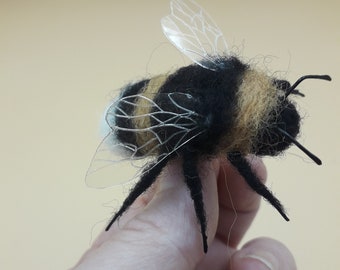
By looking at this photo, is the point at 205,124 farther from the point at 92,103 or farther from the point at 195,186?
the point at 92,103

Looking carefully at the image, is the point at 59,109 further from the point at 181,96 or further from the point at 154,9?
the point at 181,96

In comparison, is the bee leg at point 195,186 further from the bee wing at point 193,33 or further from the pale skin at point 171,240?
the bee wing at point 193,33

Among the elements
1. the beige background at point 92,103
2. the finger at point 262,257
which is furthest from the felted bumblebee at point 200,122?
the beige background at point 92,103

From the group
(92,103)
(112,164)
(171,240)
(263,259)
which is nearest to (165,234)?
(171,240)

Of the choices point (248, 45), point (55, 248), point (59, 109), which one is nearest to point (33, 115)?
point (59, 109)

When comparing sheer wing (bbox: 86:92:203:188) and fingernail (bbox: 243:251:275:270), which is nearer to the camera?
sheer wing (bbox: 86:92:203:188)

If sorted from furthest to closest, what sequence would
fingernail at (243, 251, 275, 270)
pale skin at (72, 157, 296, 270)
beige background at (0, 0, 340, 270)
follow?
beige background at (0, 0, 340, 270), fingernail at (243, 251, 275, 270), pale skin at (72, 157, 296, 270)

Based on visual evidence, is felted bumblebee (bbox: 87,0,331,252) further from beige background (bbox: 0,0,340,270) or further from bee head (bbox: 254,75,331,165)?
beige background (bbox: 0,0,340,270)

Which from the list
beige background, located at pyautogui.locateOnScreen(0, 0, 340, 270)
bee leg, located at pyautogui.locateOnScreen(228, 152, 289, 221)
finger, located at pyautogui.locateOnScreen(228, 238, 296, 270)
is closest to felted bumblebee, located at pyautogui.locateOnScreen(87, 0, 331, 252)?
bee leg, located at pyautogui.locateOnScreen(228, 152, 289, 221)
